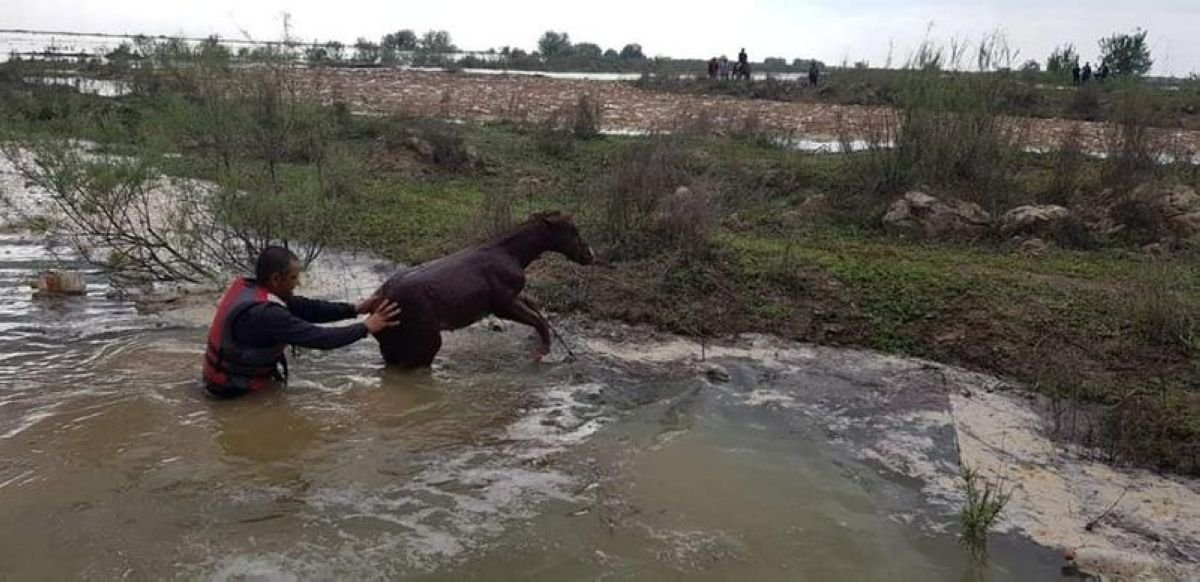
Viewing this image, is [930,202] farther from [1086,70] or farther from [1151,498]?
[1086,70]

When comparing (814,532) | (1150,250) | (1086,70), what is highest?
(1086,70)

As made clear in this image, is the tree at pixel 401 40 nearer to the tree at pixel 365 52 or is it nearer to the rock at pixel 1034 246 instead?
the tree at pixel 365 52

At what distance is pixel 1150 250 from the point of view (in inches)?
431

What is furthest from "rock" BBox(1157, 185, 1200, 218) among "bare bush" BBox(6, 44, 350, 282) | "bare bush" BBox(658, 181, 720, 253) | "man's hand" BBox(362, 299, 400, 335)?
"bare bush" BBox(6, 44, 350, 282)

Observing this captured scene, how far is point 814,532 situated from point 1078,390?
9.77 ft

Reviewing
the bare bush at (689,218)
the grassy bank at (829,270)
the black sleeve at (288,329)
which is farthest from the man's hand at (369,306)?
the bare bush at (689,218)

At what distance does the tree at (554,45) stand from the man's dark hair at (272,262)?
8264cm

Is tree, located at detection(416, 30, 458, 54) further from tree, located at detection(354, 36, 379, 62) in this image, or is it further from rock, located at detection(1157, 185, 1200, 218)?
rock, located at detection(1157, 185, 1200, 218)

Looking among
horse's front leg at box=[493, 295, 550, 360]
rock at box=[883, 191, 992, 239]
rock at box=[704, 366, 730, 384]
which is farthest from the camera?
rock at box=[883, 191, 992, 239]

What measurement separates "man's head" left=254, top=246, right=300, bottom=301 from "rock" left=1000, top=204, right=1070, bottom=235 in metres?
8.66

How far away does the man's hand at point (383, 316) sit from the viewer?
22.5 ft

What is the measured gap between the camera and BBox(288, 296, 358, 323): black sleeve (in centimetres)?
711

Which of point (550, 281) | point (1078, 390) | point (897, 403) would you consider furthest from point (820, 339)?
point (550, 281)

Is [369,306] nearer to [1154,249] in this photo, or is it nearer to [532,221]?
[532,221]
